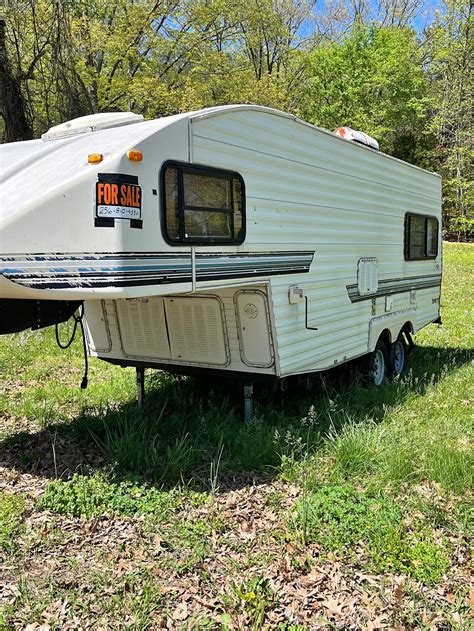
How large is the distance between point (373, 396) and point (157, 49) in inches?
720

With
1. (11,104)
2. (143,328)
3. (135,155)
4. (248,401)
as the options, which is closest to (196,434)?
(248,401)

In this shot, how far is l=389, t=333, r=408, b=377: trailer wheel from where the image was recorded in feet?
28.4

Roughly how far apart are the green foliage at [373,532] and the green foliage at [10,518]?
201cm

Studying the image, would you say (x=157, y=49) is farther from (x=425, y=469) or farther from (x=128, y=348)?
(x=425, y=469)

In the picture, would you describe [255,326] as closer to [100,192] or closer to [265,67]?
[100,192]

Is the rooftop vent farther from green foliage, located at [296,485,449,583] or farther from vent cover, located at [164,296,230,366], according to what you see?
green foliage, located at [296,485,449,583]

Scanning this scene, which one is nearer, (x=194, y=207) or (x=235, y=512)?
(x=235, y=512)

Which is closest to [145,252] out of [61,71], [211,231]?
[211,231]

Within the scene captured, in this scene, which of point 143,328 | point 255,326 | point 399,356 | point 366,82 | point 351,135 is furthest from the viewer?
point 366,82

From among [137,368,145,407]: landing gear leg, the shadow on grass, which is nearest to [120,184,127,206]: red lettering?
the shadow on grass

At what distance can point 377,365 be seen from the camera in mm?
8172

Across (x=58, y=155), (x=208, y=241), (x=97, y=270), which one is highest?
(x=58, y=155)

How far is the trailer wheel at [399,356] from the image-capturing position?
8.66m

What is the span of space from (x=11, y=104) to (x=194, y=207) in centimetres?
959
